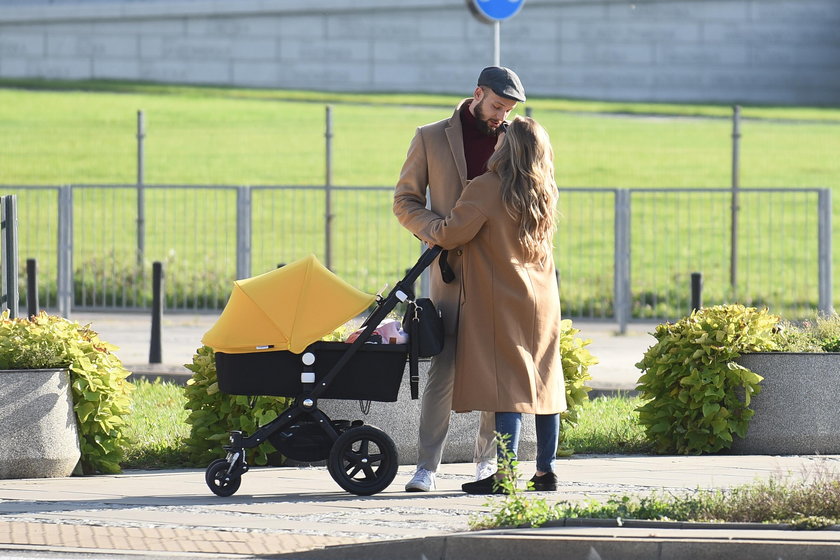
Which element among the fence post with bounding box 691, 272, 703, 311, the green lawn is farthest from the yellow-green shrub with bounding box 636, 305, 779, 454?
the green lawn

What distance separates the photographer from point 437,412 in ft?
24.6

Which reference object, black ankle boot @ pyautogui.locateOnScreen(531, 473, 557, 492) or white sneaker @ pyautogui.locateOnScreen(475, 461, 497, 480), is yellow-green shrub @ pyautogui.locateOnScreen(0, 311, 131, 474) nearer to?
white sneaker @ pyautogui.locateOnScreen(475, 461, 497, 480)

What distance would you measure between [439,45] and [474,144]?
31940mm

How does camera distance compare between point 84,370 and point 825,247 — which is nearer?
point 84,370

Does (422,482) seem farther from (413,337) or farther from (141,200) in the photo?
(141,200)

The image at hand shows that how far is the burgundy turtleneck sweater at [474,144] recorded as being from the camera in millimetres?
7574

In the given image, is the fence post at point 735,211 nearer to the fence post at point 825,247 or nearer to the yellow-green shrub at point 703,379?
the fence post at point 825,247

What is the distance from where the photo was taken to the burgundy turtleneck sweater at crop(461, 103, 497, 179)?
24.8 ft

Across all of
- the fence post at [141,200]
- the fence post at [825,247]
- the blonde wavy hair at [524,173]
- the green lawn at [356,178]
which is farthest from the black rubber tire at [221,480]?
the fence post at [141,200]

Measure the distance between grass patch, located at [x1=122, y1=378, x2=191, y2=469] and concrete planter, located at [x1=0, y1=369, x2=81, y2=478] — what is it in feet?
1.65

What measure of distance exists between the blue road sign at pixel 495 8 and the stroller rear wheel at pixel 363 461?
528cm

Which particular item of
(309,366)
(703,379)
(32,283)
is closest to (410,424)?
(309,366)

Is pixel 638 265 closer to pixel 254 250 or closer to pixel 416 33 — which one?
pixel 254 250

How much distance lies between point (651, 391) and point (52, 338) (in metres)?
3.20
